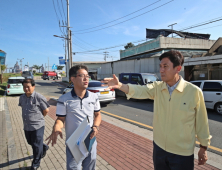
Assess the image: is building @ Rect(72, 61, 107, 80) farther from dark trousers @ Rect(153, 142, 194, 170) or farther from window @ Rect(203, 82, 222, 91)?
dark trousers @ Rect(153, 142, 194, 170)

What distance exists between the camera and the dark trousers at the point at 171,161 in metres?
1.76

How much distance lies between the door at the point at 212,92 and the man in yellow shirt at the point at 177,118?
6.58 metres

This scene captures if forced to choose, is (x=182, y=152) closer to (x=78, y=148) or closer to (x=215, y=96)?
(x=78, y=148)

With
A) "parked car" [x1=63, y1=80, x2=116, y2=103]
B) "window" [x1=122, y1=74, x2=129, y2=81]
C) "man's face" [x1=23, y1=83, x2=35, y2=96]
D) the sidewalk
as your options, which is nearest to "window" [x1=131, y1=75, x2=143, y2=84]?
"window" [x1=122, y1=74, x2=129, y2=81]

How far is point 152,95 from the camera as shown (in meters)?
2.02

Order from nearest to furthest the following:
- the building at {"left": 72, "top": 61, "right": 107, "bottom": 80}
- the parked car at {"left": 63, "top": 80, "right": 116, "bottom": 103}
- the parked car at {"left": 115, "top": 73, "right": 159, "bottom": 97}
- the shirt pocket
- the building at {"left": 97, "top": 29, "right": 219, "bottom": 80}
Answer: the shirt pocket → the parked car at {"left": 63, "top": 80, "right": 116, "bottom": 103} → the parked car at {"left": 115, "top": 73, "right": 159, "bottom": 97} → the building at {"left": 97, "top": 29, "right": 219, "bottom": 80} → the building at {"left": 72, "top": 61, "right": 107, "bottom": 80}

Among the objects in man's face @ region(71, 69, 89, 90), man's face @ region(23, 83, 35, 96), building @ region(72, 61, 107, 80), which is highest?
building @ region(72, 61, 107, 80)

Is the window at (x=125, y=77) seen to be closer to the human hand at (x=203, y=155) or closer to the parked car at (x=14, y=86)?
the parked car at (x=14, y=86)

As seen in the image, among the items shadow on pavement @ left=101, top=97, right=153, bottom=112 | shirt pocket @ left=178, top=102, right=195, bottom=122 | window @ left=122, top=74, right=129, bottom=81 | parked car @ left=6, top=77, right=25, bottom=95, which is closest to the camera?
shirt pocket @ left=178, top=102, right=195, bottom=122

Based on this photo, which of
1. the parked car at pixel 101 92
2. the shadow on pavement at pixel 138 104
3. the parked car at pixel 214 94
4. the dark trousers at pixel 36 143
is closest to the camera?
the dark trousers at pixel 36 143

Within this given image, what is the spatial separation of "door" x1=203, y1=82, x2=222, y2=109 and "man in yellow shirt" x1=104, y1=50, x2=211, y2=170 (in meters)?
6.58

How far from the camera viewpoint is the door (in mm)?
7164

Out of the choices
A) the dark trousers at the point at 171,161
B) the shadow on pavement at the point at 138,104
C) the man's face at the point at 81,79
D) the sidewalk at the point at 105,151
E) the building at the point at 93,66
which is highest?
the building at the point at 93,66

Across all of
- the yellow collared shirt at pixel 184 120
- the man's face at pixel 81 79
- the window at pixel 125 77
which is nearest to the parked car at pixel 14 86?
the window at pixel 125 77
